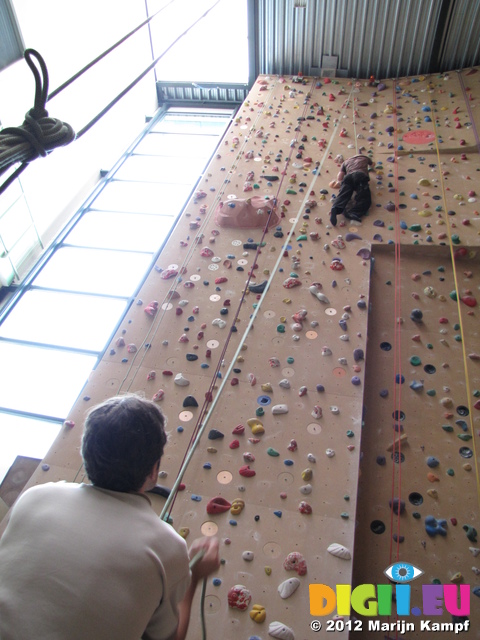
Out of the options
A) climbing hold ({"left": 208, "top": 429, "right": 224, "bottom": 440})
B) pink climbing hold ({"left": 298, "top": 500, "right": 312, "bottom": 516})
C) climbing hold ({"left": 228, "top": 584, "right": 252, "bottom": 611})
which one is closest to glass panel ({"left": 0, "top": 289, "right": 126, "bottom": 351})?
climbing hold ({"left": 208, "top": 429, "right": 224, "bottom": 440})

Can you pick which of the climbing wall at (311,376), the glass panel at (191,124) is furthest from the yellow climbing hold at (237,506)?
the glass panel at (191,124)

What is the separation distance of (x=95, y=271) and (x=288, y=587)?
13.2ft

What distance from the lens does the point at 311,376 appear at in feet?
10.3

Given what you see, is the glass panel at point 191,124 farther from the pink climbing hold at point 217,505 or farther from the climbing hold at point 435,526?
the climbing hold at point 435,526

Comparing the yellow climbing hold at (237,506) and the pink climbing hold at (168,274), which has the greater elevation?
the pink climbing hold at (168,274)

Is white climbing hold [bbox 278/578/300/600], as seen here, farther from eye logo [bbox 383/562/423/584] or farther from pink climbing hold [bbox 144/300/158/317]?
pink climbing hold [bbox 144/300/158/317]

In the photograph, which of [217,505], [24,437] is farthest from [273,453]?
[24,437]

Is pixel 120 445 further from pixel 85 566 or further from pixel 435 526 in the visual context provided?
pixel 435 526

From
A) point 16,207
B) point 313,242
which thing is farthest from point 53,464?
→ point 16,207

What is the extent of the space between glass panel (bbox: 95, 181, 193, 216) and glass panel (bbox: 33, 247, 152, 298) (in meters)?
0.86

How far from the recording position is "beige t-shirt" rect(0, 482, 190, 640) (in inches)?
38.1

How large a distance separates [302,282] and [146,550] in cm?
288

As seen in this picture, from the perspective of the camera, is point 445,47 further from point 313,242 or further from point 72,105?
point 72,105

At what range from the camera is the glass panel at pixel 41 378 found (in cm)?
431
